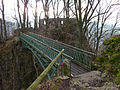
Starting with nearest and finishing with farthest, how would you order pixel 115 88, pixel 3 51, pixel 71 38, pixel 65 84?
pixel 115 88 → pixel 65 84 → pixel 3 51 → pixel 71 38

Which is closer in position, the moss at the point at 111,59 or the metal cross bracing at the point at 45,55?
the moss at the point at 111,59

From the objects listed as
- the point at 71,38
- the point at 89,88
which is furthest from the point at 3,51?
the point at 89,88

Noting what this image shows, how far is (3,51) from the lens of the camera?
11023mm

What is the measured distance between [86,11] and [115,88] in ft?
23.0

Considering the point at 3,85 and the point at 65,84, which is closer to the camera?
the point at 65,84

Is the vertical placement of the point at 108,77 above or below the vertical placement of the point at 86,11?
below

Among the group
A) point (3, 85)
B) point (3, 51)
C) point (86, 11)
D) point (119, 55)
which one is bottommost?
point (3, 85)

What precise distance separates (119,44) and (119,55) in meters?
0.82

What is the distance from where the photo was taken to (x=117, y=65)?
3607 millimetres

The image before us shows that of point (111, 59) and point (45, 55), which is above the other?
point (111, 59)

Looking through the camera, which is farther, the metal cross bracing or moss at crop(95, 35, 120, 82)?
the metal cross bracing

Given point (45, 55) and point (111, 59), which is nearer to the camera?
point (111, 59)

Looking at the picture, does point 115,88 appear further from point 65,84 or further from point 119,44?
point 119,44

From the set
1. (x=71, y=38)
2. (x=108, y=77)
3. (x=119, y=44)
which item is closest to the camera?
(x=108, y=77)
